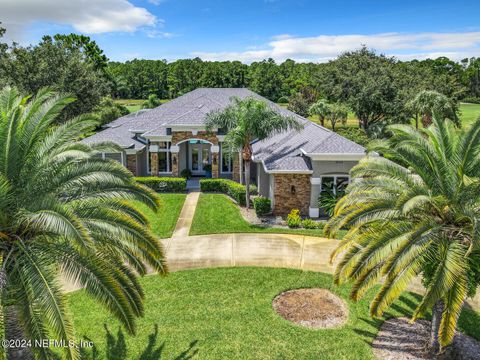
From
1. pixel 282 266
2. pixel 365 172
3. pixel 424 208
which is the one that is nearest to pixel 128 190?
pixel 365 172

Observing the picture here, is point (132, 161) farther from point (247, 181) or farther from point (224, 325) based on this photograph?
point (224, 325)

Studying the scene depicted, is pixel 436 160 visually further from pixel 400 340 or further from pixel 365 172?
pixel 400 340

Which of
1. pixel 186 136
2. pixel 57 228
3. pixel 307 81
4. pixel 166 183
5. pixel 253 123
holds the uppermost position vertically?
pixel 307 81

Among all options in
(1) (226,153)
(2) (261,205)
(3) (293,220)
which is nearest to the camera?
(3) (293,220)

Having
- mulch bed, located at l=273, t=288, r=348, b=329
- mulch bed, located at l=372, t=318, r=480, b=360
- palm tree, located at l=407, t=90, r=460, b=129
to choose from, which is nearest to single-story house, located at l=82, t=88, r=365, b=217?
mulch bed, located at l=273, t=288, r=348, b=329

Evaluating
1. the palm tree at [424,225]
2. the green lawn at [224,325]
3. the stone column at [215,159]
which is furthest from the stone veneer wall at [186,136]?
the palm tree at [424,225]

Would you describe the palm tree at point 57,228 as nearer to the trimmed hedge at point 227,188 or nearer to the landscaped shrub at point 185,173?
the trimmed hedge at point 227,188

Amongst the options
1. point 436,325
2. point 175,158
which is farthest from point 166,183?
point 436,325
